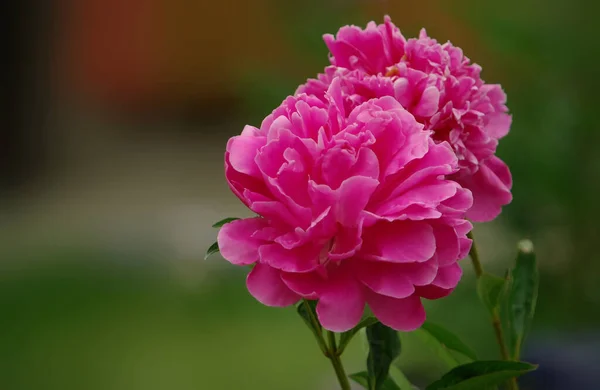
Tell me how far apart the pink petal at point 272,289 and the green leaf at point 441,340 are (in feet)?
0.49

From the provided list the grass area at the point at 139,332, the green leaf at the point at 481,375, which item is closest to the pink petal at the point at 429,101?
the green leaf at the point at 481,375

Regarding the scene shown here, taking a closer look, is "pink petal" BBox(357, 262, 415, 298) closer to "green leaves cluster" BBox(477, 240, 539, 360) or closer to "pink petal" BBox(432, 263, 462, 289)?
"pink petal" BBox(432, 263, 462, 289)

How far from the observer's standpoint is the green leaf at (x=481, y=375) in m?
0.30

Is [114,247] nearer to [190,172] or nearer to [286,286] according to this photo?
[190,172]

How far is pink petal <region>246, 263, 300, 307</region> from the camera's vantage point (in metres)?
0.24

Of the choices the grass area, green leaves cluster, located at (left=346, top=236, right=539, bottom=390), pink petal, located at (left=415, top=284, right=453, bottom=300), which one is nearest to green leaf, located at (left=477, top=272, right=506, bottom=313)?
green leaves cluster, located at (left=346, top=236, right=539, bottom=390)

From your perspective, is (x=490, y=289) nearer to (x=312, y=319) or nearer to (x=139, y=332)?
(x=312, y=319)

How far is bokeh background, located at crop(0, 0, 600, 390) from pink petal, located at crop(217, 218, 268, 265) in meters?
0.18

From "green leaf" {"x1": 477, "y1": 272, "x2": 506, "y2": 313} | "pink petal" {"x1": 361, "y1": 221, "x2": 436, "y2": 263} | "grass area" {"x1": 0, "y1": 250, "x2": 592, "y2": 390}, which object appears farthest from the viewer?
"grass area" {"x1": 0, "y1": 250, "x2": 592, "y2": 390}

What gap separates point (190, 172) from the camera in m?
2.51

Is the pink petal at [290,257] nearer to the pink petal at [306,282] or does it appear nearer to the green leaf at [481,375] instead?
the pink petal at [306,282]

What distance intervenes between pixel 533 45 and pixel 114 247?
4.88 feet

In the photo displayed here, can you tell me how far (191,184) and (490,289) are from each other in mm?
2160

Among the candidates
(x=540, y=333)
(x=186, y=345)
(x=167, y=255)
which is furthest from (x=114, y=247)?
(x=540, y=333)
